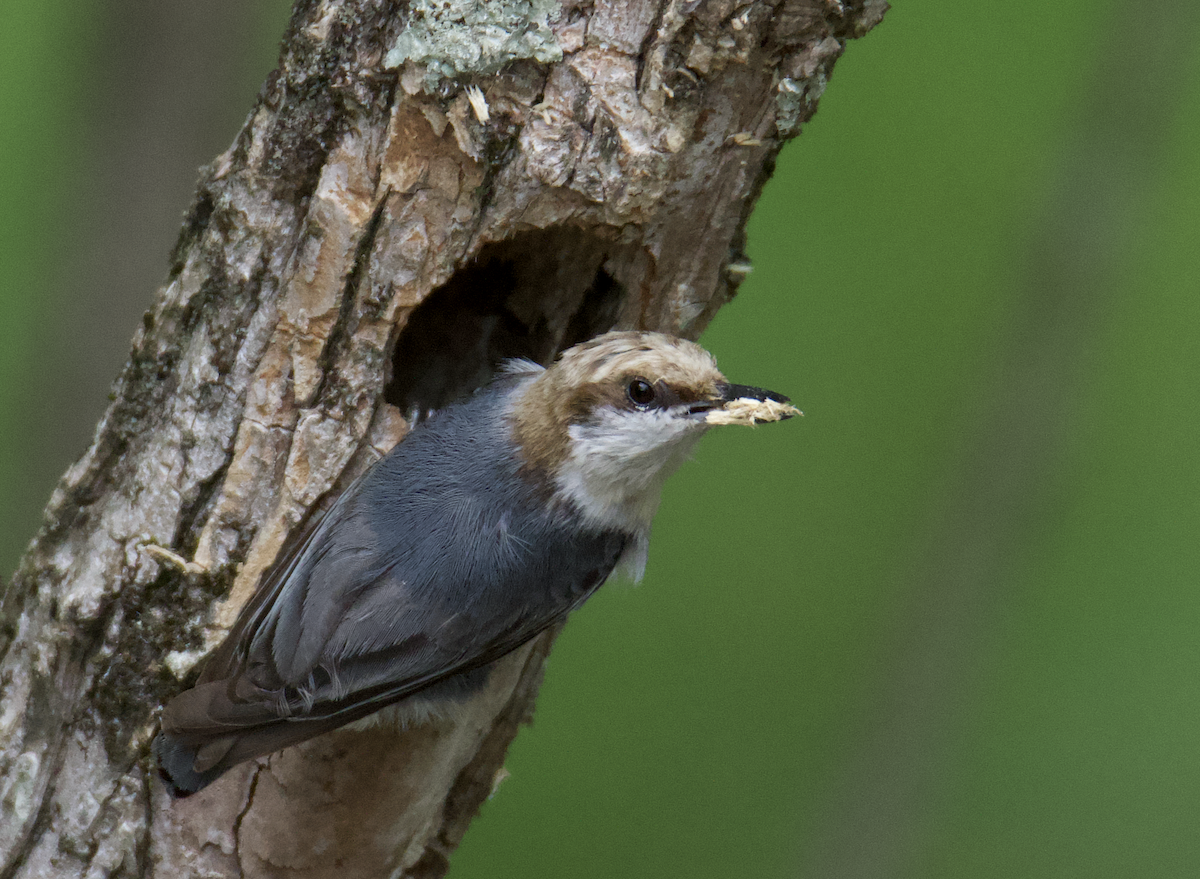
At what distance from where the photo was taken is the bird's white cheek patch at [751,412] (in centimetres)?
126

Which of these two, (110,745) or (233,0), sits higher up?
(233,0)

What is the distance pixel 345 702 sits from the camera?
1373 mm

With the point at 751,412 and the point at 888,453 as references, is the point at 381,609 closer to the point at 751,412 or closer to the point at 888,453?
the point at 751,412

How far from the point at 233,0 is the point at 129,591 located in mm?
1434

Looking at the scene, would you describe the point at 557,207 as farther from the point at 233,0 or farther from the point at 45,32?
the point at 45,32

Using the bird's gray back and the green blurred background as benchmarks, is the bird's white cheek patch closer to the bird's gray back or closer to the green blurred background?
the bird's gray back

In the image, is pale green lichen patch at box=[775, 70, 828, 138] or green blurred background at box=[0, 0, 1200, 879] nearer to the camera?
pale green lichen patch at box=[775, 70, 828, 138]

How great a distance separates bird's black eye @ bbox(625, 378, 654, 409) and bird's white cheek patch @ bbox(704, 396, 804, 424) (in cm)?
9

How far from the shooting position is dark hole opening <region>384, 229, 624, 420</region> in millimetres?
1585

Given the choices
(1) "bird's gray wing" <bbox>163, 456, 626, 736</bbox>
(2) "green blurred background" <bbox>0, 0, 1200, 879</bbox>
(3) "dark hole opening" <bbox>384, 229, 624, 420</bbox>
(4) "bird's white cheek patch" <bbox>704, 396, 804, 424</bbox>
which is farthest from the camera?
(2) "green blurred background" <bbox>0, 0, 1200, 879</bbox>

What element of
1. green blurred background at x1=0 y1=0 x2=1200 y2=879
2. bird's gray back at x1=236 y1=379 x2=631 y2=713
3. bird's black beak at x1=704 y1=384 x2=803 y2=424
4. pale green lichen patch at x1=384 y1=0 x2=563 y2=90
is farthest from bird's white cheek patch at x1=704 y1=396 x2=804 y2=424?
green blurred background at x1=0 y1=0 x2=1200 y2=879

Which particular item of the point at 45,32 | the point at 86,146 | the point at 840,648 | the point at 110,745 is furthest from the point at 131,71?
the point at 840,648

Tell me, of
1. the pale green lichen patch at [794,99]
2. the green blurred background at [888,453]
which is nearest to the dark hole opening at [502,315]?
the pale green lichen patch at [794,99]

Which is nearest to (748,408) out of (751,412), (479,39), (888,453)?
(751,412)
